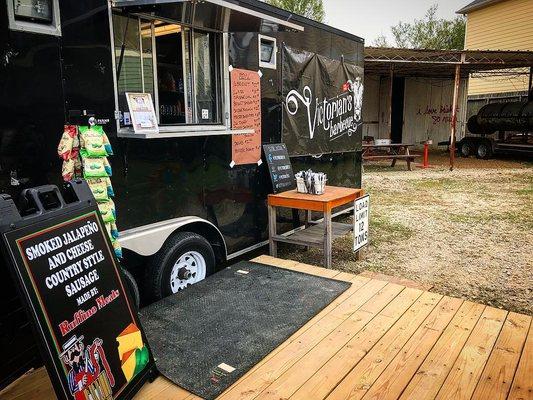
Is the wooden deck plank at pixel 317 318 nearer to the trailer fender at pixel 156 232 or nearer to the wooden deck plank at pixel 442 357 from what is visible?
the wooden deck plank at pixel 442 357

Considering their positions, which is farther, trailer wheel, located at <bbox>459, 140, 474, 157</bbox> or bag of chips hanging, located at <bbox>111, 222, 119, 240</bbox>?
trailer wheel, located at <bbox>459, 140, 474, 157</bbox>

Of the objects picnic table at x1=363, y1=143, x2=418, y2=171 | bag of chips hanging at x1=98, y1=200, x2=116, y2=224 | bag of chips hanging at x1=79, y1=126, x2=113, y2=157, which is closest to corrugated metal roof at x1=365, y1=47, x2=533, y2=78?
picnic table at x1=363, y1=143, x2=418, y2=171

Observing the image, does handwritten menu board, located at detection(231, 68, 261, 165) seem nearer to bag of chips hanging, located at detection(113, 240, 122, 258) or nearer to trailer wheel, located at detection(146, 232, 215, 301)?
trailer wheel, located at detection(146, 232, 215, 301)

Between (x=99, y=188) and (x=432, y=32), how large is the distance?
1371 inches

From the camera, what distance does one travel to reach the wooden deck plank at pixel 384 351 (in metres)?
2.11

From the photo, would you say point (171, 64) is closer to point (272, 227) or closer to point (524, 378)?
point (272, 227)

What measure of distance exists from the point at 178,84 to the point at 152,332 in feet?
9.06

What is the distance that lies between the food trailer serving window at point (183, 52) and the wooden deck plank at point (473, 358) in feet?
8.01

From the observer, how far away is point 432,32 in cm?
3225

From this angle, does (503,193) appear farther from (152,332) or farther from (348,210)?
(152,332)

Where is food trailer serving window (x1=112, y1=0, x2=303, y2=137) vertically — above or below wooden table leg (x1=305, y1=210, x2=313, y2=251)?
above

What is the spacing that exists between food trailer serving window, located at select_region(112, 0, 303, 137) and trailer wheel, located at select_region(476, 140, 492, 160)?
14.8 m

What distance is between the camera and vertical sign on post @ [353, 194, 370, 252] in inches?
190

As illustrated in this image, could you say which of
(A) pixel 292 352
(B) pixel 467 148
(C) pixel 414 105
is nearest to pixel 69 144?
(A) pixel 292 352
